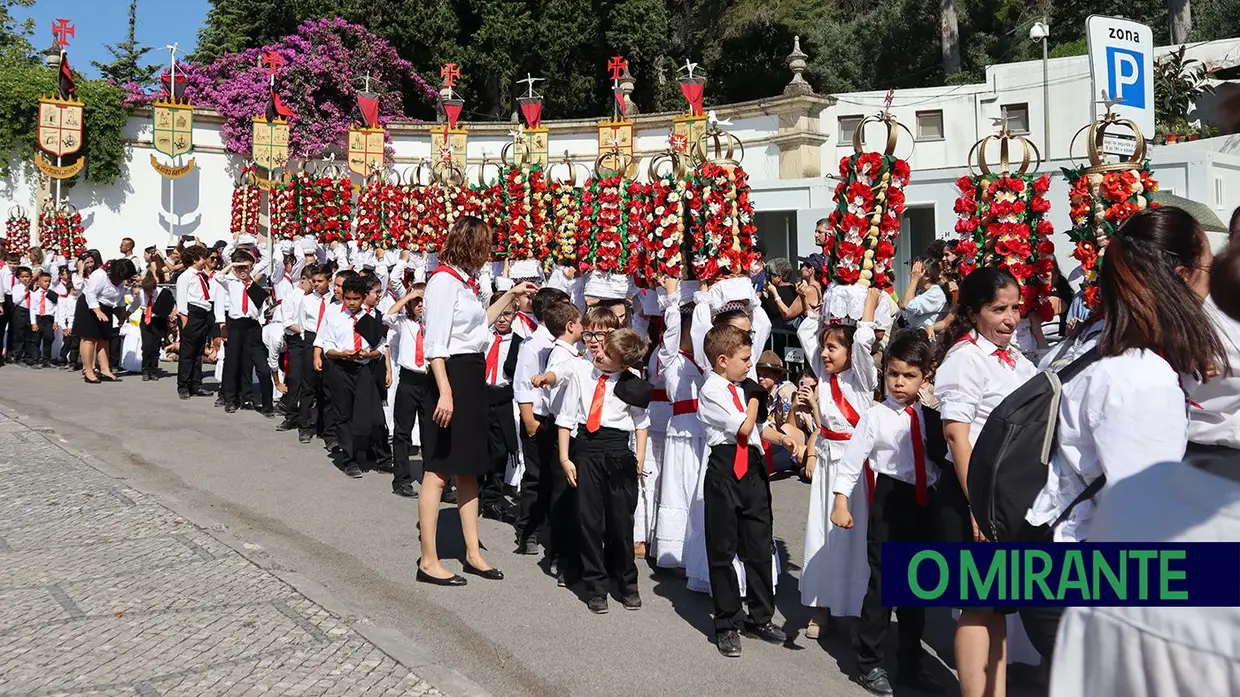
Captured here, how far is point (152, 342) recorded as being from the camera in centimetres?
1777

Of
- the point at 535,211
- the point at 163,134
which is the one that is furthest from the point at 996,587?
the point at 163,134

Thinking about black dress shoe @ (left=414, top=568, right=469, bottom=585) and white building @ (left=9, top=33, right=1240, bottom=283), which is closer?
black dress shoe @ (left=414, top=568, right=469, bottom=585)

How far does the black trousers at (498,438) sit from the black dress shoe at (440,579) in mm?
2129

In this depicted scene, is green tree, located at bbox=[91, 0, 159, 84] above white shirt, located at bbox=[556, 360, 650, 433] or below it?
above

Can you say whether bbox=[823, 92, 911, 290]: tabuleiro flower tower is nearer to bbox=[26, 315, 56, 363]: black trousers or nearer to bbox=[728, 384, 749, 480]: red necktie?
bbox=[728, 384, 749, 480]: red necktie

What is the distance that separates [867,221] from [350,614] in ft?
12.1

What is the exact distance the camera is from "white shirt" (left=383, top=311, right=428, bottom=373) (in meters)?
8.57

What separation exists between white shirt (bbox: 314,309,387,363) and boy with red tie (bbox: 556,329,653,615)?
4406 mm

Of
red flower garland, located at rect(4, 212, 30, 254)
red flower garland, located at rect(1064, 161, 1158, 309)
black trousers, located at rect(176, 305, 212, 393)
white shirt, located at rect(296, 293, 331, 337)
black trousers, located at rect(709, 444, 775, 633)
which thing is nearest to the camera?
black trousers, located at rect(709, 444, 775, 633)

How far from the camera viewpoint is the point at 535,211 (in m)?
11.2

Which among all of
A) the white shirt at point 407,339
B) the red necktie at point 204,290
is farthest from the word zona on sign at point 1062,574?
the red necktie at point 204,290

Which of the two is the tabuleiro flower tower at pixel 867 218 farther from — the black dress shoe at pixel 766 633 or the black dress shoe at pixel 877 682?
→ the black dress shoe at pixel 877 682

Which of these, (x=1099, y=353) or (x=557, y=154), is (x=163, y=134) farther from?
(x=1099, y=353)

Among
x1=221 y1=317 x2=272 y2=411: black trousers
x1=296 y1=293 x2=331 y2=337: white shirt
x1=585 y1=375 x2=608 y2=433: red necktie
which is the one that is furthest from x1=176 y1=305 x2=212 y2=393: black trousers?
x1=585 y1=375 x2=608 y2=433: red necktie
